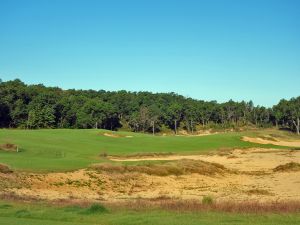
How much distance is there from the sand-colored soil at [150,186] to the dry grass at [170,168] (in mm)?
924

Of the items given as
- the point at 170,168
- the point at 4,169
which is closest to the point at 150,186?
the point at 170,168

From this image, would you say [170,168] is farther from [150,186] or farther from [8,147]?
[8,147]

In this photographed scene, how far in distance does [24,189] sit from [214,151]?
47406mm

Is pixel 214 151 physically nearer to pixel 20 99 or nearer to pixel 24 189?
pixel 24 189

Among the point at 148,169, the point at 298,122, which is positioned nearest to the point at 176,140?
the point at 148,169

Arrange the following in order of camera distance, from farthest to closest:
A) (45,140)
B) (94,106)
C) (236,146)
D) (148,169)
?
(94,106), (236,146), (45,140), (148,169)

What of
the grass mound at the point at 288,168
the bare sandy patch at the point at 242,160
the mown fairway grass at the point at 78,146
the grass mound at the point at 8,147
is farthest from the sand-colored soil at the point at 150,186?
the grass mound at the point at 8,147

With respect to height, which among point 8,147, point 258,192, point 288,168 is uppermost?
point 8,147

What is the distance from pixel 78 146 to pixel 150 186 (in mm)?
28715

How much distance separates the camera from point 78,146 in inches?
2613

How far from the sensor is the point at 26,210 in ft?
68.8

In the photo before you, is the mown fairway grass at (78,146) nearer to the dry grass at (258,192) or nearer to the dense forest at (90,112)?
the dry grass at (258,192)

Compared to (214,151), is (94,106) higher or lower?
higher

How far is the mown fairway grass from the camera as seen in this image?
42594mm
